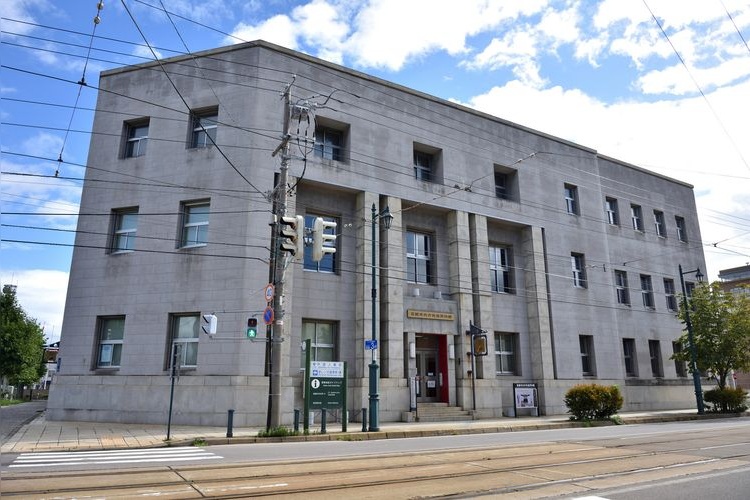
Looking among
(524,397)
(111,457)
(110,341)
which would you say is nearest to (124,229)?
(110,341)

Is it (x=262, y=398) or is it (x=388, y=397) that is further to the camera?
(x=388, y=397)

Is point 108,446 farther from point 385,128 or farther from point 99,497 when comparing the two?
point 385,128

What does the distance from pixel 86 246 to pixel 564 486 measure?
20841mm

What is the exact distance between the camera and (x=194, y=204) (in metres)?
22.4

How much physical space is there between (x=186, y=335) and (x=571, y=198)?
23.7 meters

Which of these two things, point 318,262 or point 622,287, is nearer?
point 318,262

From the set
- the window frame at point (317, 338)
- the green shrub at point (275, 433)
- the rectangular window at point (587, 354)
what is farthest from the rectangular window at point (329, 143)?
the rectangular window at point (587, 354)

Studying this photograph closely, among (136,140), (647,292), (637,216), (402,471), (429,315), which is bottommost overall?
(402,471)

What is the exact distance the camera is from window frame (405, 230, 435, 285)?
84.6 ft

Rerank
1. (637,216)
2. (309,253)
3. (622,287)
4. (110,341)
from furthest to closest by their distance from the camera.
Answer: (637,216) → (622,287) → (309,253) → (110,341)

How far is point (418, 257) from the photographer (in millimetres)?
26250

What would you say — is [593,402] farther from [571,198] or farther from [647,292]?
[647,292]

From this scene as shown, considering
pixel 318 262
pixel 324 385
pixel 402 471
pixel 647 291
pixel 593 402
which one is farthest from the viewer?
pixel 647 291

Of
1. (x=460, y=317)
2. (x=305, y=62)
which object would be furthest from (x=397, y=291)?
(x=305, y=62)
